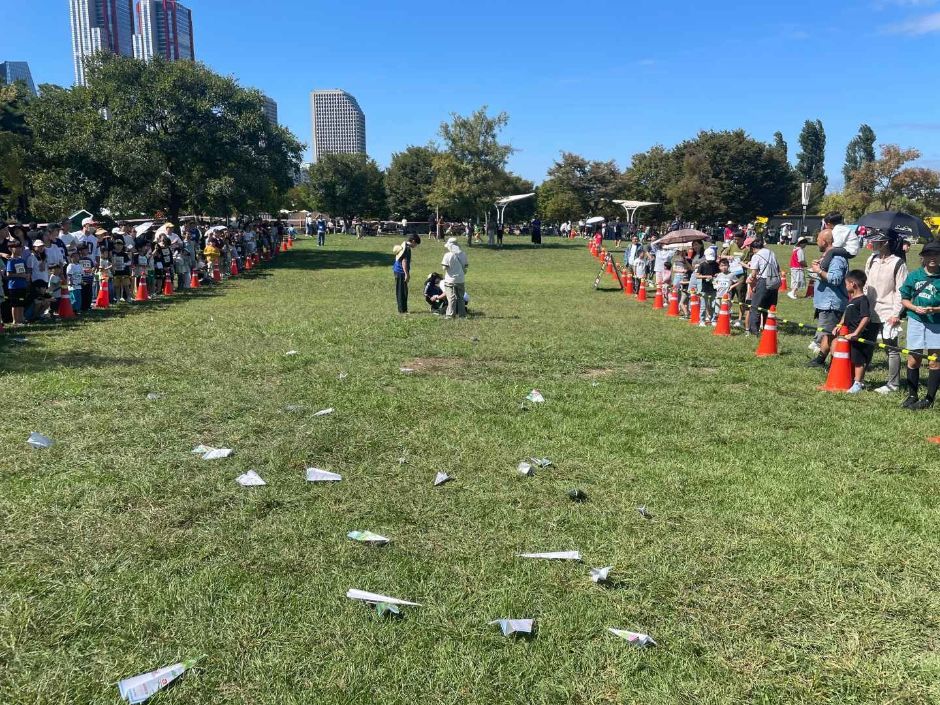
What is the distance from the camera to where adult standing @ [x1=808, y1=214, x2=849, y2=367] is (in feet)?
30.6

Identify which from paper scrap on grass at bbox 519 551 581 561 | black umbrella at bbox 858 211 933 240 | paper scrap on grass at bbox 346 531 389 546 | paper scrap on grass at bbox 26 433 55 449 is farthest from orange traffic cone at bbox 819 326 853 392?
paper scrap on grass at bbox 26 433 55 449

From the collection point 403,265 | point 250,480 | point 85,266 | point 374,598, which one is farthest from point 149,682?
point 85,266

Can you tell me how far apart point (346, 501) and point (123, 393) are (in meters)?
4.06

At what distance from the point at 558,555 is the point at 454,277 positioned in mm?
10169

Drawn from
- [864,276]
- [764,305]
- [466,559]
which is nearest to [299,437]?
[466,559]

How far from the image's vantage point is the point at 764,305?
1232 cm

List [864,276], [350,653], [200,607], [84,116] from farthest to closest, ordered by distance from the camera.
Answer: [84,116]
[864,276]
[200,607]
[350,653]

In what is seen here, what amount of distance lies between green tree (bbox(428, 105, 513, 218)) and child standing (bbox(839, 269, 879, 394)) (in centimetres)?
3539

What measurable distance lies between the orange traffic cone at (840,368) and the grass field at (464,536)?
0.36 meters

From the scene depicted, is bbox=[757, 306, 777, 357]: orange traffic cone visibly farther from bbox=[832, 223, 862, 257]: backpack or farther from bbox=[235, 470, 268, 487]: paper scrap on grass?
bbox=[235, 470, 268, 487]: paper scrap on grass

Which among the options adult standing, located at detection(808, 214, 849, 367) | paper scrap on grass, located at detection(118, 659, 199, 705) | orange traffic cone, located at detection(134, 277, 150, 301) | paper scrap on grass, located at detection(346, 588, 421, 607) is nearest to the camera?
paper scrap on grass, located at detection(118, 659, 199, 705)

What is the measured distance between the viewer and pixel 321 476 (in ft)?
17.7

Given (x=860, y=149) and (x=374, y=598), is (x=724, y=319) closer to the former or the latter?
(x=374, y=598)

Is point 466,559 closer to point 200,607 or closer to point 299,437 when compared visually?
point 200,607
